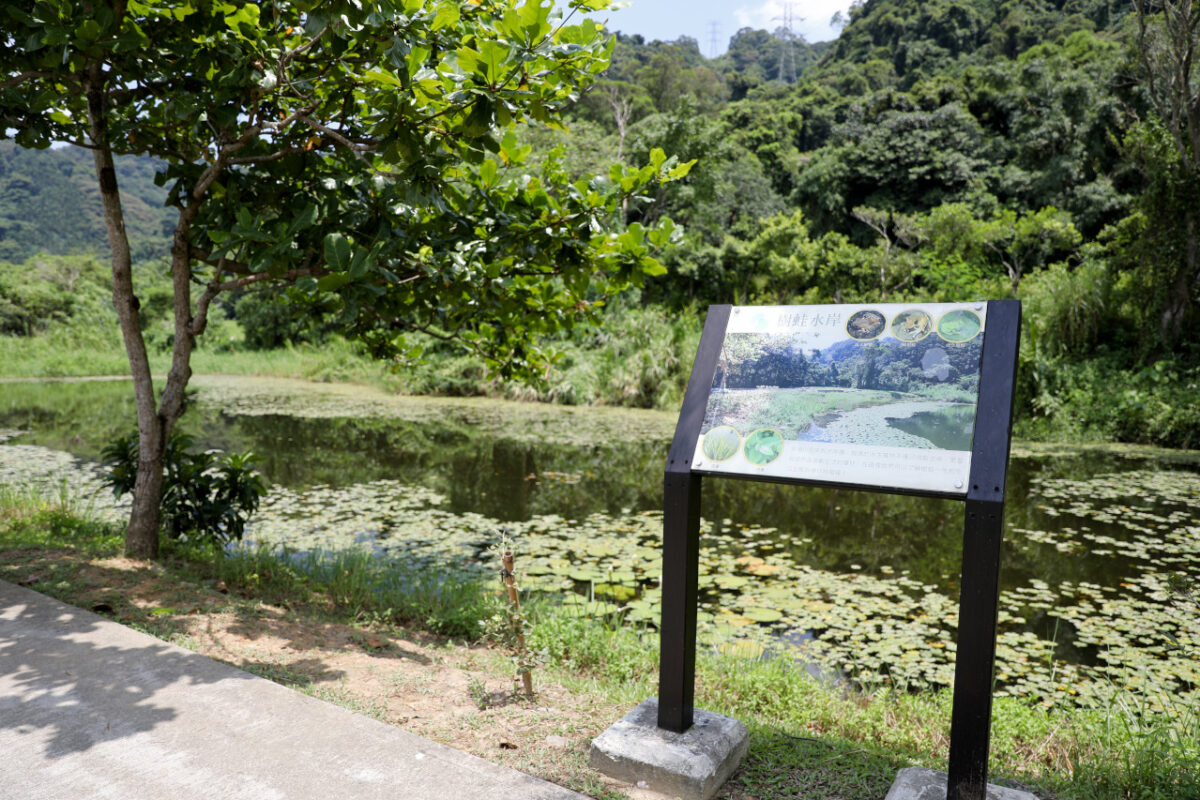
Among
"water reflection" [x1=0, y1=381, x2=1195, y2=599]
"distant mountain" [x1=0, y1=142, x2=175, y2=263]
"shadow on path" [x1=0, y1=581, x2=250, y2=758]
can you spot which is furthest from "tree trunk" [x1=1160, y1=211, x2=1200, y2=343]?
"distant mountain" [x1=0, y1=142, x2=175, y2=263]

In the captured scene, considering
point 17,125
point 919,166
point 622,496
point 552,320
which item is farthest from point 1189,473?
point 919,166

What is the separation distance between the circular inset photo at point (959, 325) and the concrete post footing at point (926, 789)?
1.11m

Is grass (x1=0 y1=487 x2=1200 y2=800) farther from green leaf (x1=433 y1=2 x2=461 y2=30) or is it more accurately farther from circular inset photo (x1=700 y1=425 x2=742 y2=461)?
green leaf (x1=433 y1=2 x2=461 y2=30)

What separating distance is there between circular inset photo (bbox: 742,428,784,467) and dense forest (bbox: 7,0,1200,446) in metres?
1.94

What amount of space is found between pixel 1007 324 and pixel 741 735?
52.5 inches

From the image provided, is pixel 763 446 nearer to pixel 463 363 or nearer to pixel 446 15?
pixel 446 15

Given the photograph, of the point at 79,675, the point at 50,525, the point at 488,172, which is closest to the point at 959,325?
the point at 488,172

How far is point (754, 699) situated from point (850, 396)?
138 cm

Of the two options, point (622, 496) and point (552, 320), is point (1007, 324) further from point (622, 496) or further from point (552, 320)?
point (622, 496)

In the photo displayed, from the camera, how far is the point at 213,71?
3.00 meters

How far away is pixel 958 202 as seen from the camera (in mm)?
19234

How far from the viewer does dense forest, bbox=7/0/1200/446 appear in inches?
415

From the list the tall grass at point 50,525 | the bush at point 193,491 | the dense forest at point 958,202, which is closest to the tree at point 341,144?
the bush at point 193,491

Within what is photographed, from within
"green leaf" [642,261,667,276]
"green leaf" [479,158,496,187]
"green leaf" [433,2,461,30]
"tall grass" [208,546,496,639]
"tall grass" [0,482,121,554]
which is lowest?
"tall grass" [208,546,496,639]
